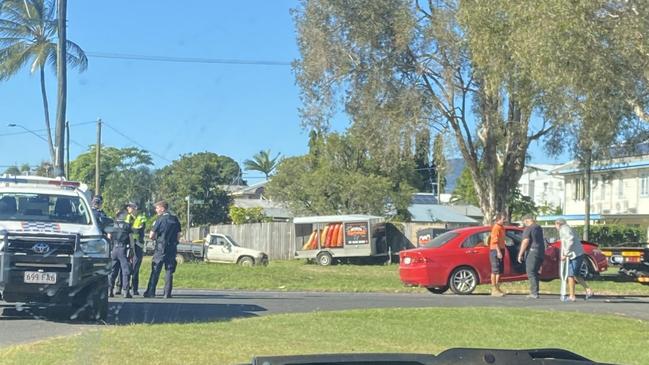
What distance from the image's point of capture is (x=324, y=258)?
3938cm

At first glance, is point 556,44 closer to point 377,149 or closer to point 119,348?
point 119,348

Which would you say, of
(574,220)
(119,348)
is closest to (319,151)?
(574,220)

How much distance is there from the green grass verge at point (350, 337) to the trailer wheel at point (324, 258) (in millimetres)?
26442

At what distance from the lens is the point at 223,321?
440 inches

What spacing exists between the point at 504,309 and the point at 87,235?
20.9 feet

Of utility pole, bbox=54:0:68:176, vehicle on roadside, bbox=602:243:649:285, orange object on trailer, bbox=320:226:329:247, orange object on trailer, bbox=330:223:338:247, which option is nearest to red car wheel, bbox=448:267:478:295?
vehicle on roadside, bbox=602:243:649:285

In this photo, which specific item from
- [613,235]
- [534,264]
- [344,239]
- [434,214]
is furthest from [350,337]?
[434,214]

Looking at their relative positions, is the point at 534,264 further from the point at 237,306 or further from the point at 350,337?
the point at 350,337

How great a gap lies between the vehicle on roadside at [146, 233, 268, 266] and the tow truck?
2352 centimetres

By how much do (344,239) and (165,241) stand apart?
25.4m

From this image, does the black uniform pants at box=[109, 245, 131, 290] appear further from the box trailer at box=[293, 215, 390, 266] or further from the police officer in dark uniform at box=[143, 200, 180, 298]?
the box trailer at box=[293, 215, 390, 266]

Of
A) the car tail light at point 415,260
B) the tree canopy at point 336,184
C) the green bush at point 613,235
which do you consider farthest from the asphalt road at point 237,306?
the tree canopy at point 336,184

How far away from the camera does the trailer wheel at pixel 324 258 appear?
3916cm

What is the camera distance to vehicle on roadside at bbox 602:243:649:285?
67.0ft
